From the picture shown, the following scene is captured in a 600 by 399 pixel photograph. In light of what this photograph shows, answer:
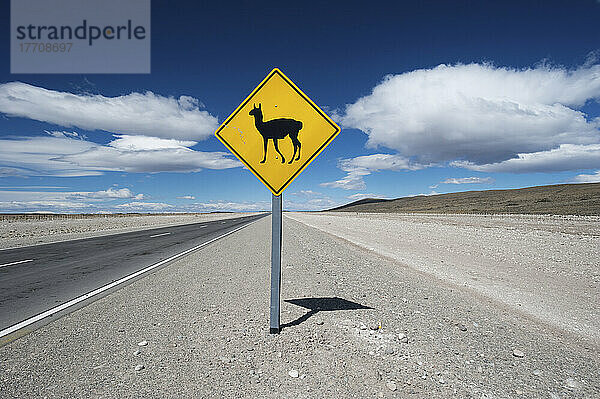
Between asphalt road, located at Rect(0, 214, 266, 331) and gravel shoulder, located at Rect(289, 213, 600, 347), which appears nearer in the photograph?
gravel shoulder, located at Rect(289, 213, 600, 347)

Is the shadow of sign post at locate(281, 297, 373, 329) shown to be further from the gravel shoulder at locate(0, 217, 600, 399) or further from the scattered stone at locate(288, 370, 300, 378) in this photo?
→ the scattered stone at locate(288, 370, 300, 378)

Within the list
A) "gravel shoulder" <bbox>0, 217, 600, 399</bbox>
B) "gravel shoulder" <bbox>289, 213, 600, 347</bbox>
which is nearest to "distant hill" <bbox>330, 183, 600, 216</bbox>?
"gravel shoulder" <bbox>289, 213, 600, 347</bbox>

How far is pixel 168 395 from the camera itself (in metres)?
2.90

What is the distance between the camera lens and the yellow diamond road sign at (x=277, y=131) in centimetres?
407

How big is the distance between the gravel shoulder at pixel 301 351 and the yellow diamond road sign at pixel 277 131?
2.16 metres

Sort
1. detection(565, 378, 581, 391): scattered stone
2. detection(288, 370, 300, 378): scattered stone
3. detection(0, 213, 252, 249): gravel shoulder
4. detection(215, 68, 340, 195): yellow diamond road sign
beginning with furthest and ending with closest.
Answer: detection(0, 213, 252, 249): gravel shoulder → detection(215, 68, 340, 195): yellow diamond road sign → detection(288, 370, 300, 378): scattered stone → detection(565, 378, 581, 391): scattered stone

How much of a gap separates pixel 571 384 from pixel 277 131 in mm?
4248

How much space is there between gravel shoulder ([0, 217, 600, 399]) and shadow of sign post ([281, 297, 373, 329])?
0.18ft

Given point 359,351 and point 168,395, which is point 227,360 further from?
point 359,351

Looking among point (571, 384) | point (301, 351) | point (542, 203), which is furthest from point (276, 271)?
point (542, 203)

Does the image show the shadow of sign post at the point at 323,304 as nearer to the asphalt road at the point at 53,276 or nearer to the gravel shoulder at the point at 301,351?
the gravel shoulder at the point at 301,351

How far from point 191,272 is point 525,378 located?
26.1 feet

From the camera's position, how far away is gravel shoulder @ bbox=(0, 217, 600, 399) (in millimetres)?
3004

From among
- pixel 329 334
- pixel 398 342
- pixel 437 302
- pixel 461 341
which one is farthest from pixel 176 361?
pixel 437 302
